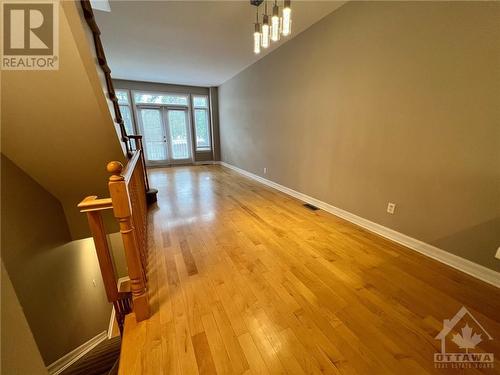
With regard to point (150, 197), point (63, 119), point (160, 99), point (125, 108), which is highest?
point (160, 99)

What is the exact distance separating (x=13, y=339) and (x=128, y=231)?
0.63m

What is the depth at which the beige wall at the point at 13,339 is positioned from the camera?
0.59m

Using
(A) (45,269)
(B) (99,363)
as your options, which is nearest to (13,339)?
(B) (99,363)

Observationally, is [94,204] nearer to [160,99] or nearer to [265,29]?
[265,29]

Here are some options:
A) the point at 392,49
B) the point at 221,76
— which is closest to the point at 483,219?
the point at 392,49

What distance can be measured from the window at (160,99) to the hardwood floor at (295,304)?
5.47 m

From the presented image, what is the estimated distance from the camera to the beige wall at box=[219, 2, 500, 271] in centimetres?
159

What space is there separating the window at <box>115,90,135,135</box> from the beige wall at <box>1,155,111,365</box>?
156 inches

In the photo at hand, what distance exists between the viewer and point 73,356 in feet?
8.28

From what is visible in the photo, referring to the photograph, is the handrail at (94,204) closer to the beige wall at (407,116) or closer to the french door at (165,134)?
the beige wall at (407,116)

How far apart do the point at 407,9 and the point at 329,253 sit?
2.47m

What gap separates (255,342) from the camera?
1214 millimetres

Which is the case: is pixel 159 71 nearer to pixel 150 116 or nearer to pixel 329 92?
pixel 150 116

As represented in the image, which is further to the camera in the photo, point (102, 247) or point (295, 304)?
point (295, 304)
